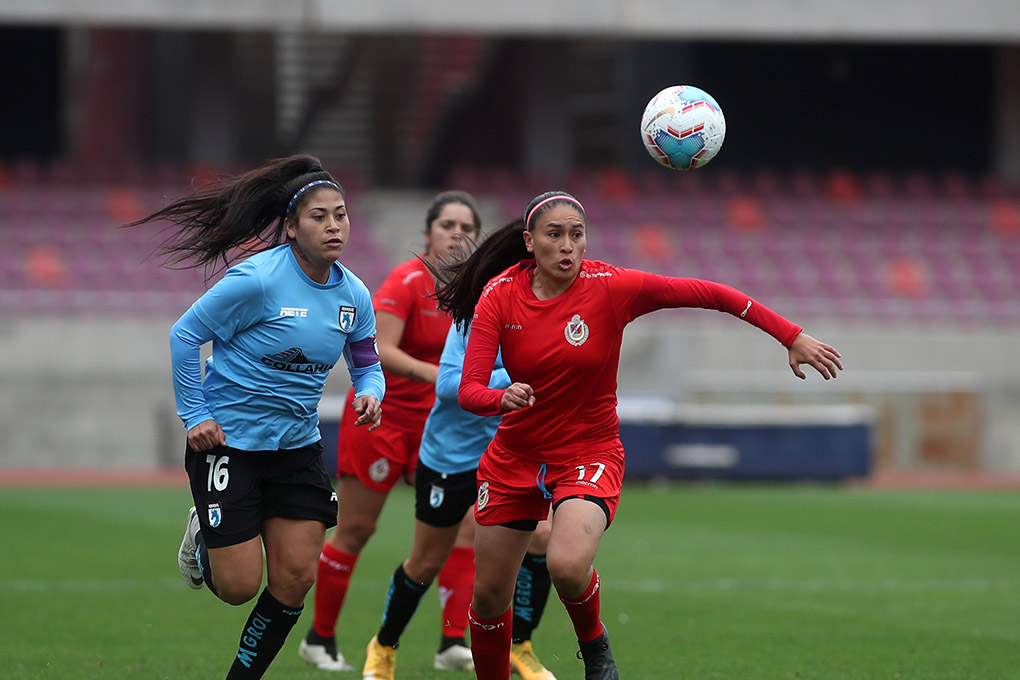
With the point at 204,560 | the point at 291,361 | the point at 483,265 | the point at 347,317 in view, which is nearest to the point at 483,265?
the point at 483,265

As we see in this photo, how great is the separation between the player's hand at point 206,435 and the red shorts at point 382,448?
5.40 feet

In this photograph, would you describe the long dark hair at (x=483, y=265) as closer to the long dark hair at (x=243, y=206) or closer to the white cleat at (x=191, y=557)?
the long dark hair at (x=243, y=206)

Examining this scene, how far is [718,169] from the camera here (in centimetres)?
2827

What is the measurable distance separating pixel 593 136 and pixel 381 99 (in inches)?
210

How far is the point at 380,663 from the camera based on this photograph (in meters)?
6.42

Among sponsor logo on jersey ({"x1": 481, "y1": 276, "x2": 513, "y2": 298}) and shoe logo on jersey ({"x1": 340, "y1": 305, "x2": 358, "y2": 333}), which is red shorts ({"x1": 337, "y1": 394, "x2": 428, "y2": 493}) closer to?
shoe logo on jersey ({"x1": 340, "y1": 305, "x2": 358, "y2": 333})

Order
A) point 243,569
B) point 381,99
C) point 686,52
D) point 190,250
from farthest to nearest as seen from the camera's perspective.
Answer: point 381,99 < point 686,52 < point 190,250 < point 243,569

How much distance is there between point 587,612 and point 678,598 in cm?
384

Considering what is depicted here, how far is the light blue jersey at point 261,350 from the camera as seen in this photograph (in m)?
5.34

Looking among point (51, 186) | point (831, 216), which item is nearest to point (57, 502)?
point (51, 186)

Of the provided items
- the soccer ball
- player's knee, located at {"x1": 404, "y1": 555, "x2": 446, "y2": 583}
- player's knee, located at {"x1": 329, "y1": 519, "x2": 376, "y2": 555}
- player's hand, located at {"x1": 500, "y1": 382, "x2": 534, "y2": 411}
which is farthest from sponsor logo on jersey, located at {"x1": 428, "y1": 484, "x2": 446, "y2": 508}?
the soccer ball

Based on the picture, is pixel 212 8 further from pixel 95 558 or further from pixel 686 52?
pixel 95 558

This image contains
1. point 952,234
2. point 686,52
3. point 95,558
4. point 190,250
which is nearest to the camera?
point 190,250

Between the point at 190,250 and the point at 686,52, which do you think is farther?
the point at 686,52
